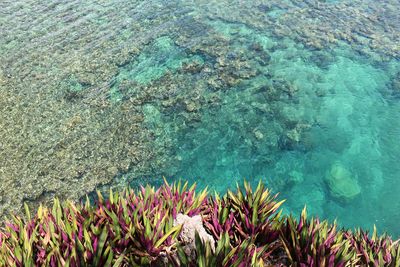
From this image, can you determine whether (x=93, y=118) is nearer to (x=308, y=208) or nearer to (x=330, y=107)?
(x=308, y=208)

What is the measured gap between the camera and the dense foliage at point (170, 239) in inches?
214

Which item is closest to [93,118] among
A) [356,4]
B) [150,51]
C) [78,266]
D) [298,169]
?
[150,51]

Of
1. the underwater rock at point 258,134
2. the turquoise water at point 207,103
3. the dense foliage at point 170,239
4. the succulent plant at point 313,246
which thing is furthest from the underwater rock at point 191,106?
the succulent plant at point 313,246

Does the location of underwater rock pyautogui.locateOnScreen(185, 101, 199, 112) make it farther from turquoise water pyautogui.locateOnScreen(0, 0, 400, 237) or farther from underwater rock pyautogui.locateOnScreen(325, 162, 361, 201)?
underwater rock pyautogui.locateOnScreen(325, 162, 361, 201)

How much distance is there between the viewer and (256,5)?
23.6 m

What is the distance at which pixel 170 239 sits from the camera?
597cm

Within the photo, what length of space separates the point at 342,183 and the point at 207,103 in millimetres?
6521

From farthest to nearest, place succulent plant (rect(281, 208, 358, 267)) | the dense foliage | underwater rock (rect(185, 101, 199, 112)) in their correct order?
1. underwater rock (rect(185, 101, 199, 112))
2. succulent plant (rect(281, 208, 358, 267))
3. the dense foliage

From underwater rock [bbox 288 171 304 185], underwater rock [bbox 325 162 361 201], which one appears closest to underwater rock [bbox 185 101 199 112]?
underwater rock [bbox 288 171 304 185]

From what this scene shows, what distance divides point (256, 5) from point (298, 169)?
49.7 ft

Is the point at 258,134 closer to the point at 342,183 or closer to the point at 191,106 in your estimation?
the point at 191,106

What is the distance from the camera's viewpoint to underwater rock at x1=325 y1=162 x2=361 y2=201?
39.1ft

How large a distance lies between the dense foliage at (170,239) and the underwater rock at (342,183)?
15.2 feet

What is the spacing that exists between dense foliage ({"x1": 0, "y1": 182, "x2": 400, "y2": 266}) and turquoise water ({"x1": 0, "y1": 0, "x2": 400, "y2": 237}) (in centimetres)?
476
